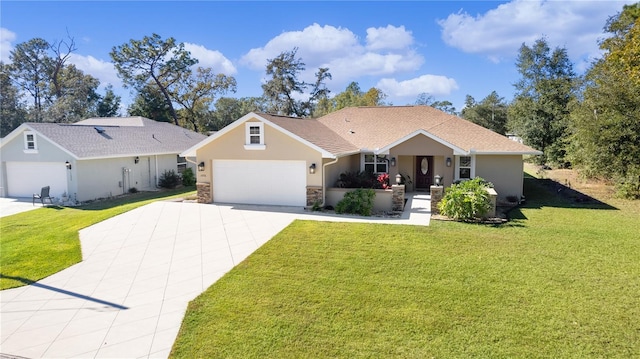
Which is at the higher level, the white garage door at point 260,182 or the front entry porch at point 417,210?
the white garage door at point 260,182

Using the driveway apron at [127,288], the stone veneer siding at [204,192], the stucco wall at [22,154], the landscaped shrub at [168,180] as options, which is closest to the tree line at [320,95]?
the driveway apron at [127,288]

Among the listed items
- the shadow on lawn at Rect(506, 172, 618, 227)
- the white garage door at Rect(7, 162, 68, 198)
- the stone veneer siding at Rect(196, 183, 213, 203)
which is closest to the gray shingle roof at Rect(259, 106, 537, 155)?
the shadow on lawn at Rect(506, 172, 618, 227)

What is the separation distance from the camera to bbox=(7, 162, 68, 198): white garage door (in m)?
20.0

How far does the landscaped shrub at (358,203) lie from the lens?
14261 mm

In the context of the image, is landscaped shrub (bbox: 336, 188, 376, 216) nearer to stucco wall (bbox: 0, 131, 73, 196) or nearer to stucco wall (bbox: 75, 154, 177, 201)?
stucco wall (bbox: 75, 154, 177, 201)

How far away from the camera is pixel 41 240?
38.8 ft

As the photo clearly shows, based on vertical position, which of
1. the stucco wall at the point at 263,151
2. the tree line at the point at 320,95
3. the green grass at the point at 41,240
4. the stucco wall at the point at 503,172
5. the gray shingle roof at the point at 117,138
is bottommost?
the green grass at the point at 41,240

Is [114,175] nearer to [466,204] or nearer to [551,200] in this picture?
[466,204]

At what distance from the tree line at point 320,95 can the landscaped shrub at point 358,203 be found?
42.5 feet

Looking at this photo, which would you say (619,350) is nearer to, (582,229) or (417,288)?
(417,288)

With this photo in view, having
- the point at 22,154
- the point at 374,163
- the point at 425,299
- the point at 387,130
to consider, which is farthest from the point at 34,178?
the point at 425,299

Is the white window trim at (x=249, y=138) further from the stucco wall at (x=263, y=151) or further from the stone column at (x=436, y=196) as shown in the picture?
the stone column at (x=436, y=196)

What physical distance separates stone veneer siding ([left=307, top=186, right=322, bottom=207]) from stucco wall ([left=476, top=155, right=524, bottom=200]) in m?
7.71

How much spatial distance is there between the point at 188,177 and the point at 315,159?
44.1 ft
